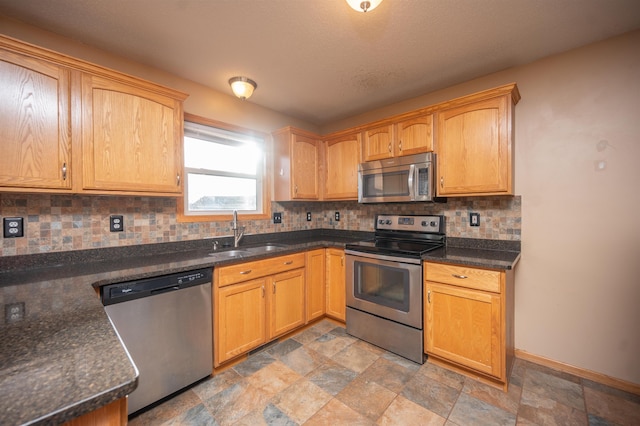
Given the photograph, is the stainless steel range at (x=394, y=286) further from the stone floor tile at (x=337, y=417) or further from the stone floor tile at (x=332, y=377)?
the stone floor tile at (x=337, y=417)

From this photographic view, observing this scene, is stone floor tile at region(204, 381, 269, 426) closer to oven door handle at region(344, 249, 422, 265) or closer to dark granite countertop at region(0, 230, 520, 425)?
dark granite countertop at region(0, 230, 520, 425)

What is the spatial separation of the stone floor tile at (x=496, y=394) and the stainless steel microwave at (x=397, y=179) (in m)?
1.43

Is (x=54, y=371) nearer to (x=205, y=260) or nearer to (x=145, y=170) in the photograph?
(x=205, y=260)

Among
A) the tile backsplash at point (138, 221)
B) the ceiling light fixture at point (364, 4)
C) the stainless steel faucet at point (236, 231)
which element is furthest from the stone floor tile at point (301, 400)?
the ceiling light fixture at point (364, 4)

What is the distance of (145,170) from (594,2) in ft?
9.73

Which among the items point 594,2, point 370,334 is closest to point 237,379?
point 370,334

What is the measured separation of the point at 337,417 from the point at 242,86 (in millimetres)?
2566

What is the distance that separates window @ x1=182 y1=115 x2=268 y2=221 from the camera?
8.33ft

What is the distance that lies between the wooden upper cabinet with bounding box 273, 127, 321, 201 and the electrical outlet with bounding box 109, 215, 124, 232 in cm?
150

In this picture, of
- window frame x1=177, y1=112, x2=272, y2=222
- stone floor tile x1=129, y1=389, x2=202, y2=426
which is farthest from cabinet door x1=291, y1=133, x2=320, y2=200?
stone floor tile x1=129, y1=389, x2=202, y2=426

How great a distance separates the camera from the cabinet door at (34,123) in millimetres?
1435

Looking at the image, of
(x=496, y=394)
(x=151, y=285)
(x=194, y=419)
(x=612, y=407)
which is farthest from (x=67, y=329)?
(x=612, y=407)

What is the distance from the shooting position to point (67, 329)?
84 centimetres

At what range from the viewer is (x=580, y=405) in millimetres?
1692
